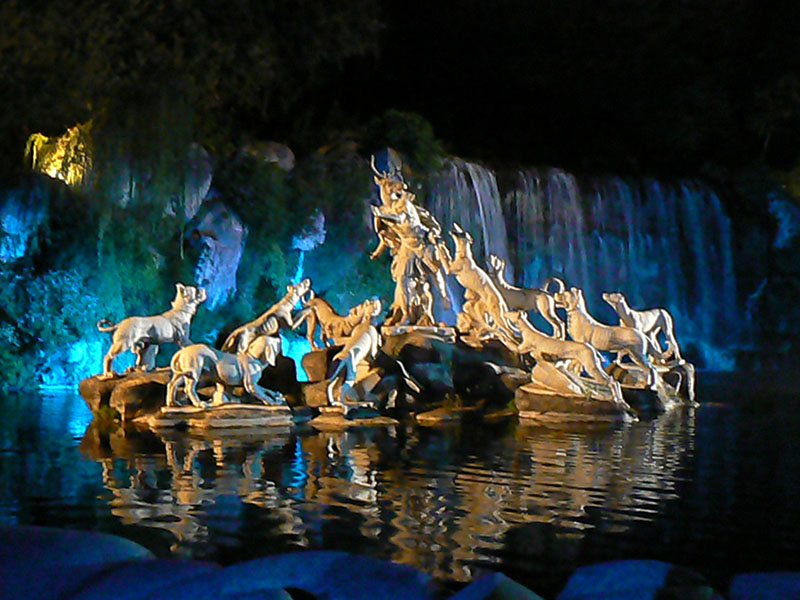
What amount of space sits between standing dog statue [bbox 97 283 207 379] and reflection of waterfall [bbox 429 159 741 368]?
12.3 meters

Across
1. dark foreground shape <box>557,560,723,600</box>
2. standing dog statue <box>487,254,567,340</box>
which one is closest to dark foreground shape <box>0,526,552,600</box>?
dark foreground shape <box>557,560,723,600</box>

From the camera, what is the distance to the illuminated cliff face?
69.1ft

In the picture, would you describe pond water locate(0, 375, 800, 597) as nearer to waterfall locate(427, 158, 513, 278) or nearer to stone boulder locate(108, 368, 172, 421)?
stone boulder locate(108, 368, 172, 421)

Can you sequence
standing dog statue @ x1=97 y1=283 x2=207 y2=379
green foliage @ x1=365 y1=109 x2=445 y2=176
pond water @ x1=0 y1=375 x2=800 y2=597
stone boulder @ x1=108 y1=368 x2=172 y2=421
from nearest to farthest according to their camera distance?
pond water @ x1=0 y1=375 x2=800 y2=597 → stone boulder @ x1=108 y1=368 x2=172 y2=421 → standing dog statue @ x1=97 y1=283 x2=207 y2=379 → green foliage @ x1=365 y1=109 x2=445 y2=176

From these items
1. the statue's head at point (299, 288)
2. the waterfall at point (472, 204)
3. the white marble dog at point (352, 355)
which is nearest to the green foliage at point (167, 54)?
the waterfall at point (472, 204)

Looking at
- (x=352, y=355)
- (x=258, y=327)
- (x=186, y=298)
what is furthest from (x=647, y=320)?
(x=186, y=298)

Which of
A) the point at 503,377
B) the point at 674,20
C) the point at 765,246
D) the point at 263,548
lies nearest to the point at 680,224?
the point at 765,246

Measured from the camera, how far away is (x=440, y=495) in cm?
677

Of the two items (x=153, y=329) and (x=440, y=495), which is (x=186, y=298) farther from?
(x=440, y=495)

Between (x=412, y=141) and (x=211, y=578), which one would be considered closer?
(x=211, y=578)

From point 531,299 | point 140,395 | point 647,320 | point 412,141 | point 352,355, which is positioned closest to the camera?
point 140,395

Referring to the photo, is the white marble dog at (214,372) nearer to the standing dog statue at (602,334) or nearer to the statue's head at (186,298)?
the statue's head at (186,298)

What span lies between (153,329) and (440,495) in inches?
276

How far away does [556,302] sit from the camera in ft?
48.0
